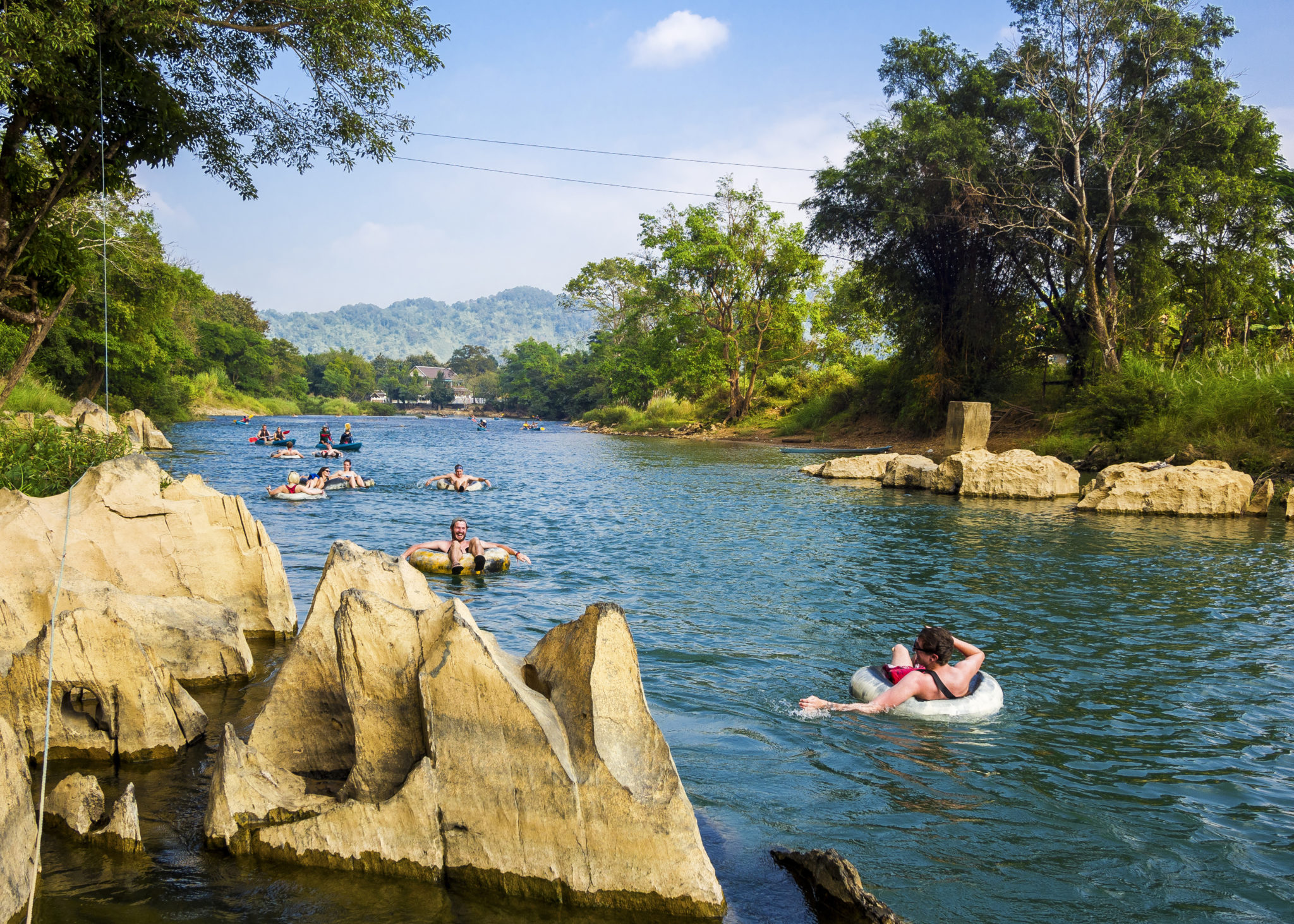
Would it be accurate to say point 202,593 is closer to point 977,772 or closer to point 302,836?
point 302,836

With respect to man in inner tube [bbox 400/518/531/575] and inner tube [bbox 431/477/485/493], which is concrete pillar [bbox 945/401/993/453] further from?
man in inner tube [bbox 400/518/531/575]

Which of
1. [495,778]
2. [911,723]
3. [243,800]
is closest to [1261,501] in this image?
[911,723]

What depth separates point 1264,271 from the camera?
94.4 feet

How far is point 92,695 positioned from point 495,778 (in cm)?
305

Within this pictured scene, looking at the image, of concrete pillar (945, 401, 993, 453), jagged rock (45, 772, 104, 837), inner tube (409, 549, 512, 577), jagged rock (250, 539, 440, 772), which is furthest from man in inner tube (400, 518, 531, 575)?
concrete pillar (945, 401, 993, 453)

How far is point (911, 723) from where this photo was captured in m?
6.94

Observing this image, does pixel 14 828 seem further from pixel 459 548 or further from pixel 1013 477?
pixel 1013 477

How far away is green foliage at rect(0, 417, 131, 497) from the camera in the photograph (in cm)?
1030

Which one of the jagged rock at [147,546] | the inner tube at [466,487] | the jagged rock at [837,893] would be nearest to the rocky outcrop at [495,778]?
the jagged rock at [837,893]

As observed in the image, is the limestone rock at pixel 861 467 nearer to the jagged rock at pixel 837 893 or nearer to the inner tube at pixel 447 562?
the inner tube at pixel 447 562

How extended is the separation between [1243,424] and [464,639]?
2288cm

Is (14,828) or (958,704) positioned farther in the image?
→ (958,704)

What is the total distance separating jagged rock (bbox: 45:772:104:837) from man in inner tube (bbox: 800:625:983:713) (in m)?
4.81

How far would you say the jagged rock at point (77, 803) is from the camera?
4.55m
